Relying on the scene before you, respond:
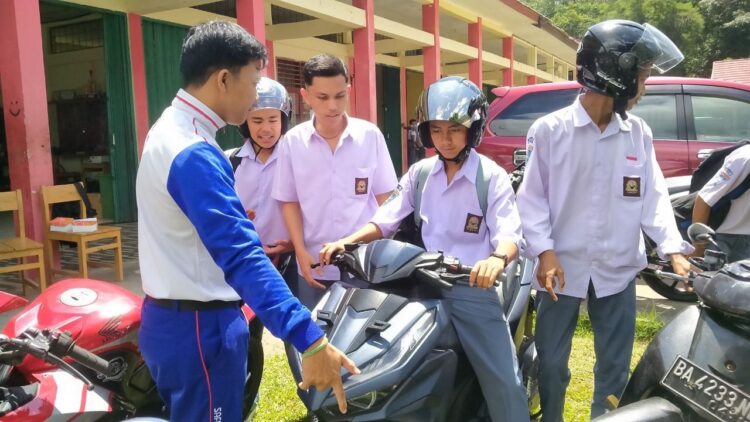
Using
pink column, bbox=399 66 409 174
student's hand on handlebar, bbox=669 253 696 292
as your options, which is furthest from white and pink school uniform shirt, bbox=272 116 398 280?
pink column, bbox=399 66 409 174

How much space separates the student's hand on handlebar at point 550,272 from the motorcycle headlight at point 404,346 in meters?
0.56

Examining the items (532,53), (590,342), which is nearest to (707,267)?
(590,342)

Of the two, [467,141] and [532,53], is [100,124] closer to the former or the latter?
[467,141]

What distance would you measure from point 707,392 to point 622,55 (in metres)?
1.20

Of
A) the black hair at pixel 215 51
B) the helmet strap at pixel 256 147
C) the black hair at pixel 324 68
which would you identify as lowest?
the helmet strap at pixel 256 147

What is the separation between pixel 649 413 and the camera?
151cm

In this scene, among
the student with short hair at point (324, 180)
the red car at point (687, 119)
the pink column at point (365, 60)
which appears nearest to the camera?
the student with short hair at point (324, 180)

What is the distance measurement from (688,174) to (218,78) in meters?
5.01

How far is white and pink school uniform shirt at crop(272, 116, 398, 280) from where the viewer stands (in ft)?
8.69

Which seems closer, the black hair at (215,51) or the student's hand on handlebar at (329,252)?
the black hair at (215,51)

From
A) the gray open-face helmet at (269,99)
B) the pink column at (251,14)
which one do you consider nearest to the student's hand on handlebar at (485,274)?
the gray open-face helmet at (269,99)

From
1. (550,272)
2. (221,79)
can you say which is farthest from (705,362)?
(221,79)

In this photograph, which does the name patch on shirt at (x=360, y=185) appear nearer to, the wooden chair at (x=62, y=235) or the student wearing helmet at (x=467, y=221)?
the student wearing helmet at (x=467, y=221)

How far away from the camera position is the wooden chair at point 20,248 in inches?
185
